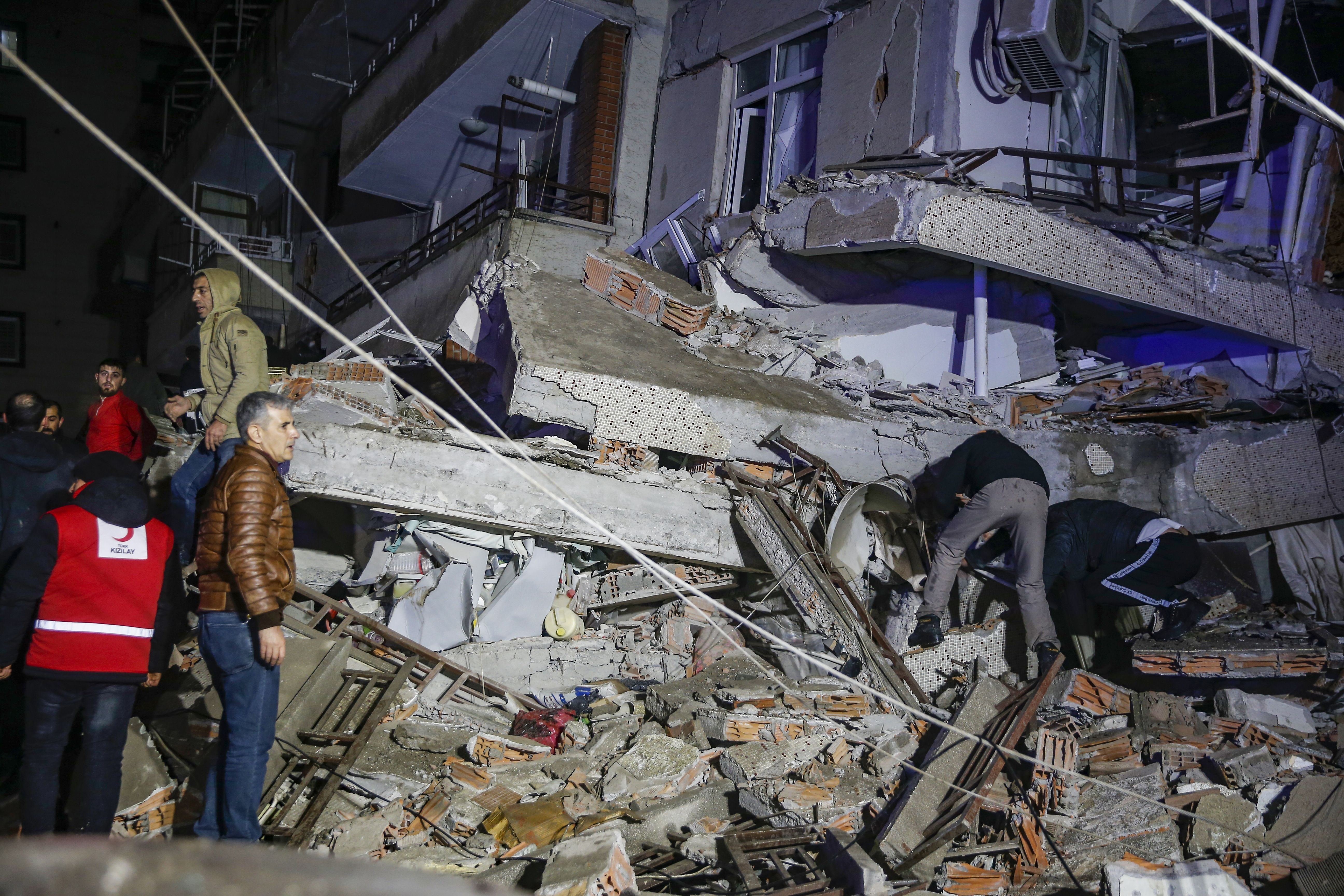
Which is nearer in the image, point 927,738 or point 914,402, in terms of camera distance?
point 927,738

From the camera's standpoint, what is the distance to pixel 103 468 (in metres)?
3.95

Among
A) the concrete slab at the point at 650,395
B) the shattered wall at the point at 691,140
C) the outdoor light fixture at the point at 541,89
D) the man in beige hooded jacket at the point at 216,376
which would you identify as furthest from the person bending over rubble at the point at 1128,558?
the outdoor light fixture at the point at 541,89

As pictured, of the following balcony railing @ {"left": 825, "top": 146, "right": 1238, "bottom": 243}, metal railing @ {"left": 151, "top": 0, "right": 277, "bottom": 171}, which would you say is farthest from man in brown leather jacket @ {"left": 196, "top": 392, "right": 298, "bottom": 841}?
metal railing @ {"left": 151, "top": 0, "right": 277, "bottom": 171}

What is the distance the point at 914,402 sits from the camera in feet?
24.6

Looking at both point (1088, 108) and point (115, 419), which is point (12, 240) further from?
point (1088, 108)

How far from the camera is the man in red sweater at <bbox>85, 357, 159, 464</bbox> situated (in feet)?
19.6

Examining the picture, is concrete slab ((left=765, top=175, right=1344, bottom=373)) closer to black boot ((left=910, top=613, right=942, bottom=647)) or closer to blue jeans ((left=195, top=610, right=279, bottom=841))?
black boot ((left=910, top=613, right=942, bottom=647))

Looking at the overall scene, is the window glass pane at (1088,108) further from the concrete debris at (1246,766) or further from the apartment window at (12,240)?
the apartment window at (12,240)

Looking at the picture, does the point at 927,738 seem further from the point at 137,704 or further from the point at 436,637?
the point at 137,704

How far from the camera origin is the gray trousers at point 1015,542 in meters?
5.78

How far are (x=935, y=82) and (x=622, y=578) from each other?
17.9ft

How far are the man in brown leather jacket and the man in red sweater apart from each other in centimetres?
286

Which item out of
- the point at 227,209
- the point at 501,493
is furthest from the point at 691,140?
the point at 227,209

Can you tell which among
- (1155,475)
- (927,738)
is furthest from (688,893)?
(1155,475)
